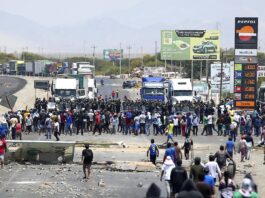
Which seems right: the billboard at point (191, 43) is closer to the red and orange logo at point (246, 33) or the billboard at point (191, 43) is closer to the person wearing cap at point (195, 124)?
the red and orange logo at point (246, 33)

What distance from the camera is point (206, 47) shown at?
75.8 m

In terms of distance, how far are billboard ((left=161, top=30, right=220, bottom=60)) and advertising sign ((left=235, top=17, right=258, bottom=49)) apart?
26423 millimetres

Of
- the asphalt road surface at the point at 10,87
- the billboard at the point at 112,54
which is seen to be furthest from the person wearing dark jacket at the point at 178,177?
the billboard at the point at 112,54

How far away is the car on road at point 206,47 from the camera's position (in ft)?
248

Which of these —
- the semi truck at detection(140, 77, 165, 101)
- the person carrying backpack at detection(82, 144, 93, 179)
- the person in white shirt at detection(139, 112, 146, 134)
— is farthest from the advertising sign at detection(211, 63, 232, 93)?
the person carrying backpack at detection(82, 144, 93, 179)

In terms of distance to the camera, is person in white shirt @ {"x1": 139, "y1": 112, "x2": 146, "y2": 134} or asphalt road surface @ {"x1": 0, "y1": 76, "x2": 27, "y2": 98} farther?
asphalt road surface @ {"x1": 0, "y1": 76, "x2": 27, "y2": 98}

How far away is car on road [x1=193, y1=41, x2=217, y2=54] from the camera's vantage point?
7550 centimetres

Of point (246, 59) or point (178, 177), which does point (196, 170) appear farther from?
point (246, 59)

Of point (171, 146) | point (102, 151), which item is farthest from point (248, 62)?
point (171, 146)

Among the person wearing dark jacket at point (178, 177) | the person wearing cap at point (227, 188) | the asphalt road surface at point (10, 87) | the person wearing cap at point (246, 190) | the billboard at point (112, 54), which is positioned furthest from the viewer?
the billboard at point (112, 54)

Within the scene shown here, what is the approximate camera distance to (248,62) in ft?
158

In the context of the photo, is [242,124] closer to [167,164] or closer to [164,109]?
[164,109]

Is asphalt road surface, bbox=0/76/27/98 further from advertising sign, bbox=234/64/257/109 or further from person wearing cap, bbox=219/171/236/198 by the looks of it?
person wearing cap, bbox=219/171/236/198

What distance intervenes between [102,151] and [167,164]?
14689 mm
